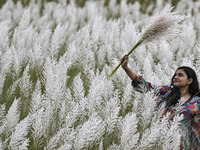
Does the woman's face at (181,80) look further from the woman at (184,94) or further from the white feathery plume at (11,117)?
the white feathery plume at (11,117)

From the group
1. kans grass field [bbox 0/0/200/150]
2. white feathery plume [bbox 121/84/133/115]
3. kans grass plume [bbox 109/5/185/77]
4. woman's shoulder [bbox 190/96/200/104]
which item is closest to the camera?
kans grass field [bbox 0/0/200/150]

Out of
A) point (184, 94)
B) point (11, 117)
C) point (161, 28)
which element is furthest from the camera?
point (184, 94)

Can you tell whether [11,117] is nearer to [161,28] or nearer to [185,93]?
[161,28]

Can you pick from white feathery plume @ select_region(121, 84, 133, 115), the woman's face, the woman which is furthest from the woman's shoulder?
white feathery plume @ select_region(121, 84, 133, 115)

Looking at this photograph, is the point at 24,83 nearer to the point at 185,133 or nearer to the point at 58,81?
the point at 58,81

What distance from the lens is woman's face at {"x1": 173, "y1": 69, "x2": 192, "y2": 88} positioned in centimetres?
196

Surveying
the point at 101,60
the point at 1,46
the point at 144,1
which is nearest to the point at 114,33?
the point at 101,60

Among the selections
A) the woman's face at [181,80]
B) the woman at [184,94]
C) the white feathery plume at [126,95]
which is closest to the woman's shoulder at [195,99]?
the woman at [184,94]

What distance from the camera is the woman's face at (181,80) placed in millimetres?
1958

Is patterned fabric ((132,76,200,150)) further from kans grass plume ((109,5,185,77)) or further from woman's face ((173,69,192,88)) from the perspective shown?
kans grass plume ((109,5,185,77))

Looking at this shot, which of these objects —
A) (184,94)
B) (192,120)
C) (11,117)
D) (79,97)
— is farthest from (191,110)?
(11,117)

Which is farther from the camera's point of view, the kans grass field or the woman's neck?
the woman's neck

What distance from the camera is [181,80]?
1964 millimetres

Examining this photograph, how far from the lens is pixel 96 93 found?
1409 mm
